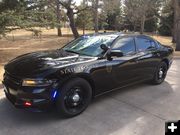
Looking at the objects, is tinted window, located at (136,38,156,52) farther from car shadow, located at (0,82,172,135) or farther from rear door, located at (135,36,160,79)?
car shadow, located at (0,82,172,135)

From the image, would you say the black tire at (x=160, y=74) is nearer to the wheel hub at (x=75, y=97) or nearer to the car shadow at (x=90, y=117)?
the car shadow at (x=90, y=117)

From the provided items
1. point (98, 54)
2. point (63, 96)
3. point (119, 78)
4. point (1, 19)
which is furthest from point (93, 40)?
point (1, 19)

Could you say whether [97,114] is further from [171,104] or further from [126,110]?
[171,104]

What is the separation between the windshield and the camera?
4687 mm

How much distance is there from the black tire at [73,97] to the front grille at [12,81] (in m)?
0.69

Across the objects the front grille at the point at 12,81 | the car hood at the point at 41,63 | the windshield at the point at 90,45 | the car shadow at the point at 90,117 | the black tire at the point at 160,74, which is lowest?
the car shadow at the point at 90,117

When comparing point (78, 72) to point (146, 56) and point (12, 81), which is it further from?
point (146, 56)

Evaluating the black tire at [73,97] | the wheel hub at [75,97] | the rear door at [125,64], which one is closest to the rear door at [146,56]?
the rear door at [125,64]

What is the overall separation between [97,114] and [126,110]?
1.98 ft

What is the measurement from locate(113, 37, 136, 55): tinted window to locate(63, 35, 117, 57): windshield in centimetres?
16

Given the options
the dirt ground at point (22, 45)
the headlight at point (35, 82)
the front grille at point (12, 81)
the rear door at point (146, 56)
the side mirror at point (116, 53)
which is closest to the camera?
the headlight at point (35, 82)

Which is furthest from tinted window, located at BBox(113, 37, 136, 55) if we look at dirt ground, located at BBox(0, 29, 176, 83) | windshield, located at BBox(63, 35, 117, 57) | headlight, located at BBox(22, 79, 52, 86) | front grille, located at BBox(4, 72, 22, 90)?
dirt ground, located at BBox(0, 29, 176, 83)

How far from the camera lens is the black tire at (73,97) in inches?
152

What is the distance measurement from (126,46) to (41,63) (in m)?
2.00
